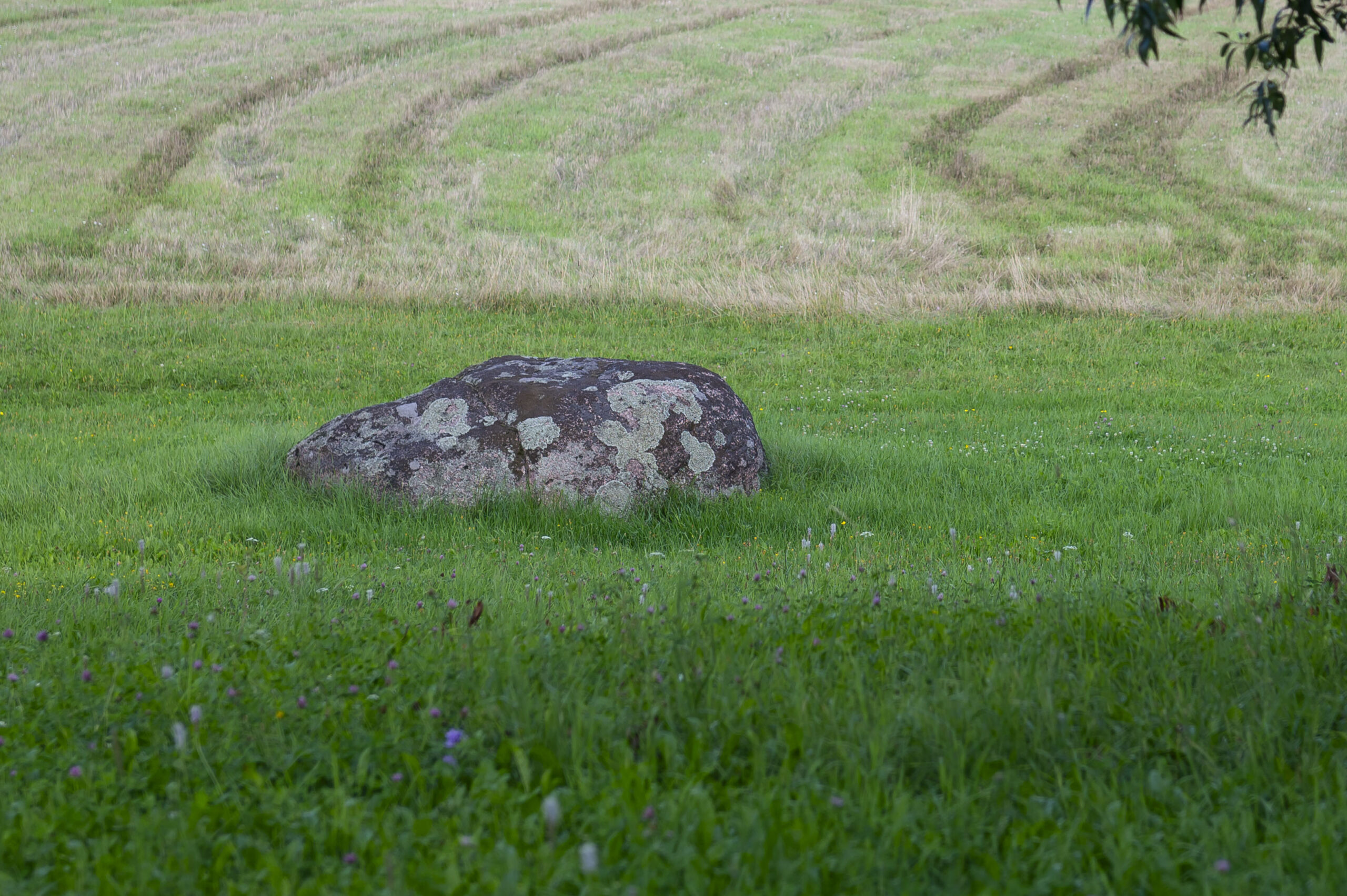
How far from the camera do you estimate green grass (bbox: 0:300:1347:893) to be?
2416mm

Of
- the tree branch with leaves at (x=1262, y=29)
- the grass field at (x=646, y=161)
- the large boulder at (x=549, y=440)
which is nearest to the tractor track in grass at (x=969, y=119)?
the grass field at (x=646, y=161)

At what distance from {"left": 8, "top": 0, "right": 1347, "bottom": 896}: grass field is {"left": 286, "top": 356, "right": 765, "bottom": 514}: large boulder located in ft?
1.10

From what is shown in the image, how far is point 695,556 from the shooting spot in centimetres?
640

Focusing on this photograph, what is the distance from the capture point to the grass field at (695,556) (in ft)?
8.27

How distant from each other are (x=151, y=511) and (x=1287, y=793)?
7.64 metres

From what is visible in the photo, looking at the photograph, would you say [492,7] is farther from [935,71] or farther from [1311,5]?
[1311,5]


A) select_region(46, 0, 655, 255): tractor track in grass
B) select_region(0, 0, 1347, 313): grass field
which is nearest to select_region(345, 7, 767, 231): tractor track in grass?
select_region(0, 0, 1347, 313): grass field

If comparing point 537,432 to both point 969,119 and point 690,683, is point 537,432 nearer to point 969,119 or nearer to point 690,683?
point 690,683

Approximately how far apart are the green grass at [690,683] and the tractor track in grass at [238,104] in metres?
18.3

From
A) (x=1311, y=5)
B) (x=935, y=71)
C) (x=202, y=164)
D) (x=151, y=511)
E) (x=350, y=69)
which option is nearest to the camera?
(x=1311, y=5)

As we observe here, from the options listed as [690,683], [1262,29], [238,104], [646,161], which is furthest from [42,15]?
[690,683]

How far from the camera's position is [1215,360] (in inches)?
627

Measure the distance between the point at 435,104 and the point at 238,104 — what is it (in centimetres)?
668

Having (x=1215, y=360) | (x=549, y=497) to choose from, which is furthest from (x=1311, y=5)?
(x=1215, y=360)
